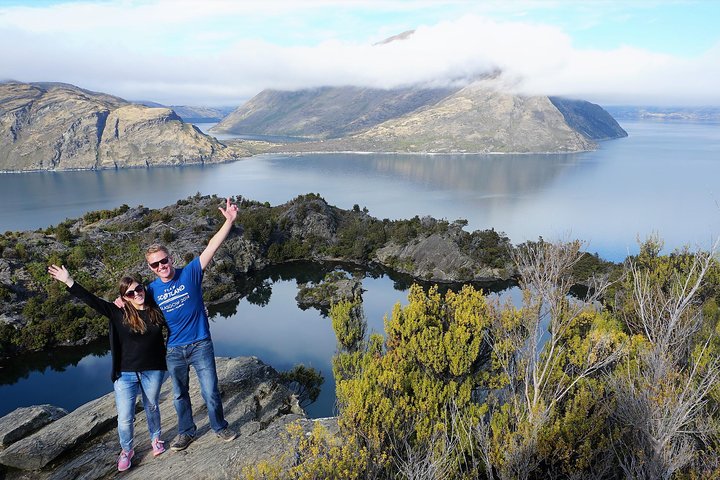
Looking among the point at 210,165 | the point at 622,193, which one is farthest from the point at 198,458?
the point at 210,165

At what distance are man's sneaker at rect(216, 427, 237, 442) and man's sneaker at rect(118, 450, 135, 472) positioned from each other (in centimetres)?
153

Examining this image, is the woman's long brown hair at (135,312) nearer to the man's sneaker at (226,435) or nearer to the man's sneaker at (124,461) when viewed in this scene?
the man's sneaker at (124,461)

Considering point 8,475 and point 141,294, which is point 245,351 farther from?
point 141,294

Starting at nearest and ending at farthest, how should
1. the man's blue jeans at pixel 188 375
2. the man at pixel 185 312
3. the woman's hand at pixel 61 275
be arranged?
1. the woman's hand at pixel 61 275
2. the man at pixel 185 312
3. the man's blue jeans at pixel 188 375

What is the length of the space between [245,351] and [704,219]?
89.4 metres

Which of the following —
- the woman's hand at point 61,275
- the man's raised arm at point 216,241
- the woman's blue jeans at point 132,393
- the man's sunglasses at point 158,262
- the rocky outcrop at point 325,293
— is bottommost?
the rocky outcrop at point 325,293

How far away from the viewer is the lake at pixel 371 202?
3104 cm

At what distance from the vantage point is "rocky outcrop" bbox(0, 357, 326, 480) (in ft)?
25.1

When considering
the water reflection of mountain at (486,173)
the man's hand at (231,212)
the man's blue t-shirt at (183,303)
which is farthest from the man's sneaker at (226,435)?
the water reflection of mountain at (486,173)

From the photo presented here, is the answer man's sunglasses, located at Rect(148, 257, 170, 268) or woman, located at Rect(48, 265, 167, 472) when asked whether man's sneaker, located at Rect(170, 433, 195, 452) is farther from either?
man's sunglasses, located at Rect(148, 257, 170, 268)

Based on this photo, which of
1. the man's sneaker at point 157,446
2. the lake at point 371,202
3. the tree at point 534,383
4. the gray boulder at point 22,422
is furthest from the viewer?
the lake at point 371,202

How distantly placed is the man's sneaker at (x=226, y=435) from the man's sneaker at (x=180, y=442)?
56 cm

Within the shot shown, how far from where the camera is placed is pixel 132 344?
6715mm

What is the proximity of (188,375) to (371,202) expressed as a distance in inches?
3887
